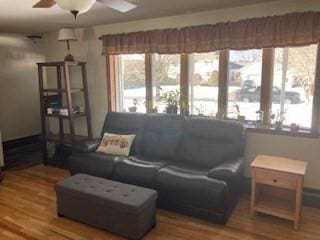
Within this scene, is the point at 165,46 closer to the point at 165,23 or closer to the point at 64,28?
the point at 165,23

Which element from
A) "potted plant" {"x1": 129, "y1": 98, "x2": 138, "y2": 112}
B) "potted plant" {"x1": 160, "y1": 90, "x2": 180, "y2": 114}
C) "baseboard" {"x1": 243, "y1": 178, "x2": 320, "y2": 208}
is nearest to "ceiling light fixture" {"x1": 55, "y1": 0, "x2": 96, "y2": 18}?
"potted plant" {"x1": 160, "y1": 90, "x2": 180, "y2": 114}

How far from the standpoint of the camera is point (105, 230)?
2.73m

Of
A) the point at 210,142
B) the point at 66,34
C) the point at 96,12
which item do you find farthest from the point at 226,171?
the point at 66,34

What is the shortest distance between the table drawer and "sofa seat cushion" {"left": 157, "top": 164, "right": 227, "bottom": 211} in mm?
402

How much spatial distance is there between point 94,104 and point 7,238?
→ 101 inches

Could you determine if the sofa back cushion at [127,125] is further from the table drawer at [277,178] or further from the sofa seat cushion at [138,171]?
the table drawer at [277,178]

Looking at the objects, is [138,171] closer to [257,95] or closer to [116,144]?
[116,144]

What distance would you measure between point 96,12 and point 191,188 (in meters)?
2.38

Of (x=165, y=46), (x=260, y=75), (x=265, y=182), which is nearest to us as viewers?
(x=265, y=182)

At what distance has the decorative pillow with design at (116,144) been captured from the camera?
3765 mm

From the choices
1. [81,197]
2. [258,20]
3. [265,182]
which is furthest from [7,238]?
[258,20]

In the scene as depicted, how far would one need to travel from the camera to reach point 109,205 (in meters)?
2.59

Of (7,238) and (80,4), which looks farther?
(7,238)

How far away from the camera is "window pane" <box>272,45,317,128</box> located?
315 centimetres
